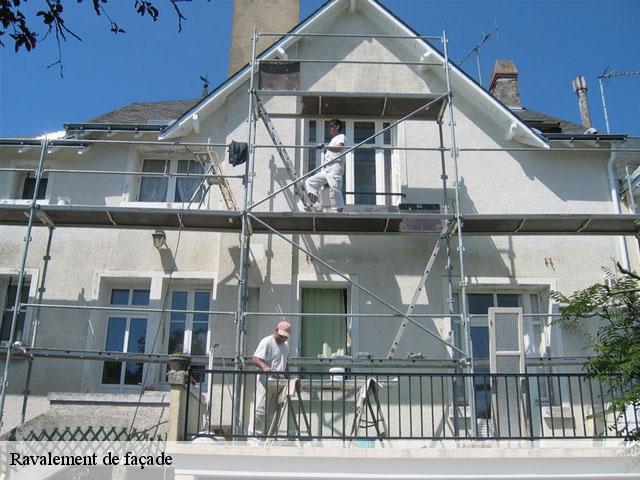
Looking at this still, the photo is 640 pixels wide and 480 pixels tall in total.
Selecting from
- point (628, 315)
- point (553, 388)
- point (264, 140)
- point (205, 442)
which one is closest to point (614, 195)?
point (553, 388)

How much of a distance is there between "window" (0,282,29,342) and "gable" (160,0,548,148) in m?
3.73

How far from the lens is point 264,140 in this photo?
1296cm

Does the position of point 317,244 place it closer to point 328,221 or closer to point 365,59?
point 328,221

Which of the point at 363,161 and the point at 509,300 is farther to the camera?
the point at 363,161

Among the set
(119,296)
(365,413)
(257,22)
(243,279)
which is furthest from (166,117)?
(365,413)

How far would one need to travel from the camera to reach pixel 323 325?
11992 mm

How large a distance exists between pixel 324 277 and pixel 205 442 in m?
4.15

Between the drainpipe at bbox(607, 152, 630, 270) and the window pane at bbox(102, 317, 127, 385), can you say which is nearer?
the window pane at bbox(102, 317, 127, 385)

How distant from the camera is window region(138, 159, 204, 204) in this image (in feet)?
43.1

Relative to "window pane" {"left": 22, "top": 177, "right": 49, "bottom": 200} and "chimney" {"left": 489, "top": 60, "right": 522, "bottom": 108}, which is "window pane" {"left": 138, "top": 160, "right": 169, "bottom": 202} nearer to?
"window pane" {"left": 22, "top": 177, "right": 49, "bottom": 200}

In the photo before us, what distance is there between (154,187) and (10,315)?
314 centimetres

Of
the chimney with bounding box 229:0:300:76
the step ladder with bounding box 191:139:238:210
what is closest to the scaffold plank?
the step ladder with bounding box 191:139:238:210

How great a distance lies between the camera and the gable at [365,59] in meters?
13.1

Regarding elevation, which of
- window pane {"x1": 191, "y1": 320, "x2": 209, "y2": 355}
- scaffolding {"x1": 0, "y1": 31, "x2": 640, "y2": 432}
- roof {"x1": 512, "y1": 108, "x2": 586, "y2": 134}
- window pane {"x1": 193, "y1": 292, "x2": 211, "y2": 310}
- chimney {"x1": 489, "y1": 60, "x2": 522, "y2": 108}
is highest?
chimney {"x1": 489, "y1": 60, "x2": 522, "y2": 108}
